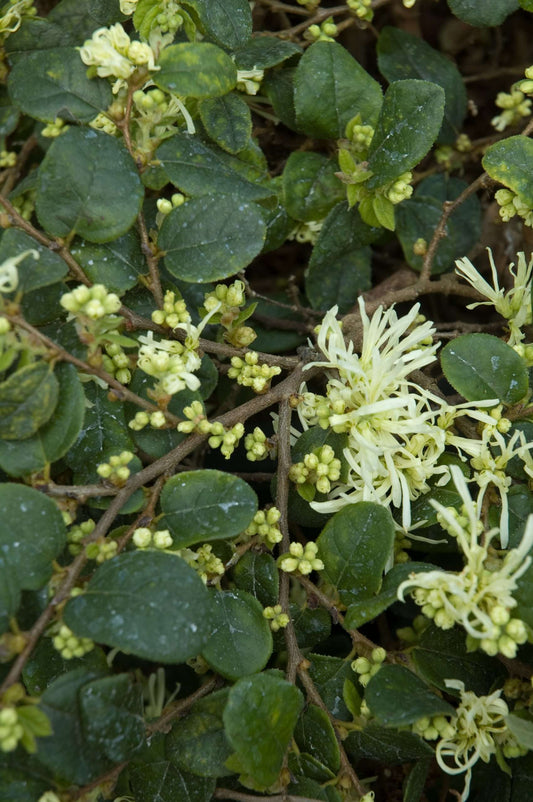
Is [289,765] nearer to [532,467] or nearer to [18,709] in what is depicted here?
[18,709]

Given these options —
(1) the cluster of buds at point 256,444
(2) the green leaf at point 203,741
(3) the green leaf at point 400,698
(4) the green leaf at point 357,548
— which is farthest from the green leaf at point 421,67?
(2) the green leaf at point 203,741

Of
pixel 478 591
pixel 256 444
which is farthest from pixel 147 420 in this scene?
pixel 478 591

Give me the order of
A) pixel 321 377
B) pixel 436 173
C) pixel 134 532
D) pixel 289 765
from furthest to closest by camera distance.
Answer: pixel 436 173, pixel 321 377, pixel 289 765, pixel 134 532

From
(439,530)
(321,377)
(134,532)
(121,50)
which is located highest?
(121,50)

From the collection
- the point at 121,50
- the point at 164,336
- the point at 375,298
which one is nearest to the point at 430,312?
the point at 375,298

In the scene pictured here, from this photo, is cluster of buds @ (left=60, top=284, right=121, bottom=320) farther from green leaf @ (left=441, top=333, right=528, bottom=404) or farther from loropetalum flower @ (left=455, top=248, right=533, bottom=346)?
loropetalum flower @ (left=455, top=248, right=533, bottom=346)

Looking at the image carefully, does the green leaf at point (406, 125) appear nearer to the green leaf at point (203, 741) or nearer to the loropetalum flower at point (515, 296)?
the loropetalum flower at point (515, 296)
